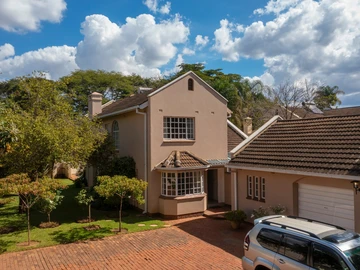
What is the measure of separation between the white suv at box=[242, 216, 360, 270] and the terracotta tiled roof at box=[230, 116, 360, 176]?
3885 mm

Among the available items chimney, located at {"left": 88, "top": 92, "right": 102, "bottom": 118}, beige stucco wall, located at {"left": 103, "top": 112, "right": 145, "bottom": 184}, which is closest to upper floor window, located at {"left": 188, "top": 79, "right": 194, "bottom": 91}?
beige stucco wall, located at {"left": 103, "top": 112, "right": 145, "bottom": 184}

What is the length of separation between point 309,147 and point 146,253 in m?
8.65

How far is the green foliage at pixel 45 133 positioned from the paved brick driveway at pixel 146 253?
17.2ft

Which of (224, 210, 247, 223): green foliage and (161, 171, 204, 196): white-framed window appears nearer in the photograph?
(224, 210, 247, 223): green foliage

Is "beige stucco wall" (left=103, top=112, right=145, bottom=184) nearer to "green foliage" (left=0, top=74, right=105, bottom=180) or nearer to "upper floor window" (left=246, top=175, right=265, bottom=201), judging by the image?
"green foliage" (left=0, top=74, right=105, bottom=180)

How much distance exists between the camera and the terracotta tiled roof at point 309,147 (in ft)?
37.6

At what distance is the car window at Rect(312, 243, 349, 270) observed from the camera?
6.32 m

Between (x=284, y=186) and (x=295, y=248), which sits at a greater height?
(x=284, y=186)

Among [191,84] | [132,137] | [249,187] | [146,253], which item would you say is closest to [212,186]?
[249,187]

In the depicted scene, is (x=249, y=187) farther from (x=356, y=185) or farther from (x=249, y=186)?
(x=356, y=185)

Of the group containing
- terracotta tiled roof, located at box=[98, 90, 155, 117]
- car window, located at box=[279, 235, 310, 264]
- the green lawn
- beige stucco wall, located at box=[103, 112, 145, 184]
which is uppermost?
terracotta tiled roof, located at box=[98, 90, 155, 117]

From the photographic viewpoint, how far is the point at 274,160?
13984mm

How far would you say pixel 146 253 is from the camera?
11.8 meters

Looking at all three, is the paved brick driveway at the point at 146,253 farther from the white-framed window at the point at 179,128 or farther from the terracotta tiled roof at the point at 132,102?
the terracotta tiled roof at the point at 132,102
